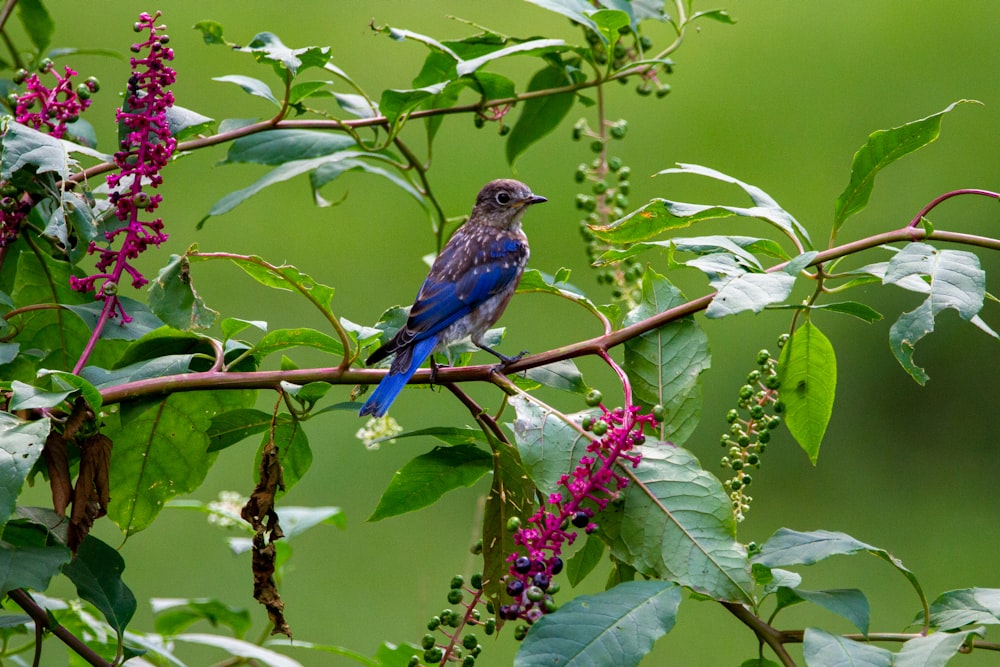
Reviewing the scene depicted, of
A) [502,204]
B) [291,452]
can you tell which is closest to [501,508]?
[291,452]

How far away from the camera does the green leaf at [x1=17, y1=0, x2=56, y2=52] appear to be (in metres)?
2.46

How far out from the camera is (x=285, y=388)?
166 centimetres

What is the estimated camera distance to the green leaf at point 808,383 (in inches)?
69.3

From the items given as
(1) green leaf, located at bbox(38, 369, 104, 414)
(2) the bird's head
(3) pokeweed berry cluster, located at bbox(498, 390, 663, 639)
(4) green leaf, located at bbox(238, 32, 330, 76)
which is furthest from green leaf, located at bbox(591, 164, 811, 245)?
(2) the bird's head

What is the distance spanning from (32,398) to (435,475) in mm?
642

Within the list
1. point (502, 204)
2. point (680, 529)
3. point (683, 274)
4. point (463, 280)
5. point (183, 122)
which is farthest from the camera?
point (683, 274)

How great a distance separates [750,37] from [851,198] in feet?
21.4

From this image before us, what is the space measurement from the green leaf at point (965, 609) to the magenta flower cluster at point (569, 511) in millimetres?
487

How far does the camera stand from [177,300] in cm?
188

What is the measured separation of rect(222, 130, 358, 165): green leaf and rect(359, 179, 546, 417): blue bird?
1.14 ft

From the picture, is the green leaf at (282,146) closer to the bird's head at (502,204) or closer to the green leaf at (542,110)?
the green leaf at (542,110)

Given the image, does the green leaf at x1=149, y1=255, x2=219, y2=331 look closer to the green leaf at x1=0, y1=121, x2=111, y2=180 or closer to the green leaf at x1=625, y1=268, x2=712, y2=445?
the green leaf at x1=0, y1=121, x2=111, y2=180

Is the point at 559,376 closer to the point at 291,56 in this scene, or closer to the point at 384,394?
the point at 384,394

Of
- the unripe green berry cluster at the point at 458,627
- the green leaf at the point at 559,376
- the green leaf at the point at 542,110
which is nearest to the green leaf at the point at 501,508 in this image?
the unripe green berry cluster at the point at 458,627
